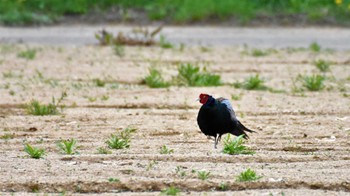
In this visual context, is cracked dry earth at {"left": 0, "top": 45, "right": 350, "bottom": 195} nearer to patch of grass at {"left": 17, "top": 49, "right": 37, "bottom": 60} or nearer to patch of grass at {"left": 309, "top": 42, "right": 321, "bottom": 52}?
patch of grass at {"left": 17, "top": 49, "right": 37, "bottom": 60}

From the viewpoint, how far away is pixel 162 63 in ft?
55.5

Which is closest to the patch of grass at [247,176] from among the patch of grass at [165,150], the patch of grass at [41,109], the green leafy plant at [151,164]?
the green leafy plant at [151,164]

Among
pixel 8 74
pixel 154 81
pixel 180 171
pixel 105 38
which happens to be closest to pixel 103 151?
pixel 180 171

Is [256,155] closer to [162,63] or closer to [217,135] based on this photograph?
[217,135]

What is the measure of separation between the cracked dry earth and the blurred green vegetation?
17.2ft

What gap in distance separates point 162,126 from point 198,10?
1320cm

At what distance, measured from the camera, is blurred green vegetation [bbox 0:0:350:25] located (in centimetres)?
2364

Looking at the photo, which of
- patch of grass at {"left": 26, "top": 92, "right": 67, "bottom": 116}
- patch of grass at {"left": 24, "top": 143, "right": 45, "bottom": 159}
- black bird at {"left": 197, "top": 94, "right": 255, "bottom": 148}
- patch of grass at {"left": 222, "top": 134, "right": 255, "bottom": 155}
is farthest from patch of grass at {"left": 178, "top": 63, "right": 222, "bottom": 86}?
patch of grass at {"left": 24, "top": 143, "right": 45, "bottom": 159}

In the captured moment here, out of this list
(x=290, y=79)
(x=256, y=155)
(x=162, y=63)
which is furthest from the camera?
→ (x=162, y=63)

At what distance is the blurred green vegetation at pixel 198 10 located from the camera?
2364 centimetres

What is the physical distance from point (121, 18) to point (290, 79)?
9.40 m

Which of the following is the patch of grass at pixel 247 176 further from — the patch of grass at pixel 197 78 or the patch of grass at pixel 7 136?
the patch of grass at pixel 197 78

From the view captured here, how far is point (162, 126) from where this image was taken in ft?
35.3

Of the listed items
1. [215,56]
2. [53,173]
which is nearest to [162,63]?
[215,56]
